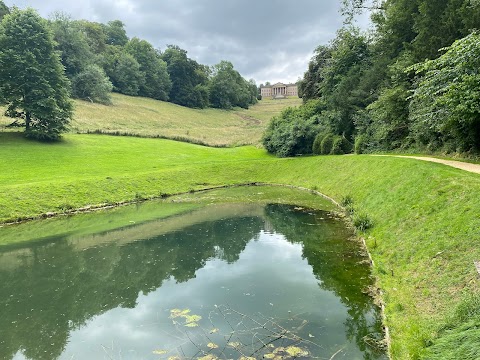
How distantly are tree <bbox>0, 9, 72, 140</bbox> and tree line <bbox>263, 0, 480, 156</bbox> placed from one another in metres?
26.8

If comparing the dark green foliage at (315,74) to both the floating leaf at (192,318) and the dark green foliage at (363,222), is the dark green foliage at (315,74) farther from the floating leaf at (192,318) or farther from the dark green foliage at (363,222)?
the floating leaf at (192,318)

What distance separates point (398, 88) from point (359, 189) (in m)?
10.7

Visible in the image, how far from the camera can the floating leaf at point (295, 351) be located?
807 cm

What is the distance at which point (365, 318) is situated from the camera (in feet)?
31.9

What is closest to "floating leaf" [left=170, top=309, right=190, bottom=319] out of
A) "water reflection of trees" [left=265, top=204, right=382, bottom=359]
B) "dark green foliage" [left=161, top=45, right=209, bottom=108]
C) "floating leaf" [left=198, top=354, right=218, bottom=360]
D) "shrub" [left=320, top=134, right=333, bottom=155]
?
"floating leaf" [left=198, top=354, right=218, bottom=360]

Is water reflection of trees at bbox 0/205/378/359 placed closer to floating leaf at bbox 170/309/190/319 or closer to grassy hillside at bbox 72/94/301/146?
floating leaf at bbox 170/309/190/319

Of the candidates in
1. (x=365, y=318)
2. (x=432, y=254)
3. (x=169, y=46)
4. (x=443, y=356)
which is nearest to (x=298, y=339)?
(x=365, y=318)

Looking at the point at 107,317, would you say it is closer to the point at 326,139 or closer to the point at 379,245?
the point at 379,245

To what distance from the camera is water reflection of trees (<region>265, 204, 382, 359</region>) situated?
9430 millimetres

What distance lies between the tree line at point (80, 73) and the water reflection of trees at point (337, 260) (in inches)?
1227

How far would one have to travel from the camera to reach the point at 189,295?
39.1ft

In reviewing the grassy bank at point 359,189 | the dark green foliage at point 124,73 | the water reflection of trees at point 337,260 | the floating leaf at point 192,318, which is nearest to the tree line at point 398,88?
the grassy bank at point 359,189

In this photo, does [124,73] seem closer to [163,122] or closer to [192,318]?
[163,122]

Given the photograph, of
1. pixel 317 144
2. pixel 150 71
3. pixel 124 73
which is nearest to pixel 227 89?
pixel 150 71
